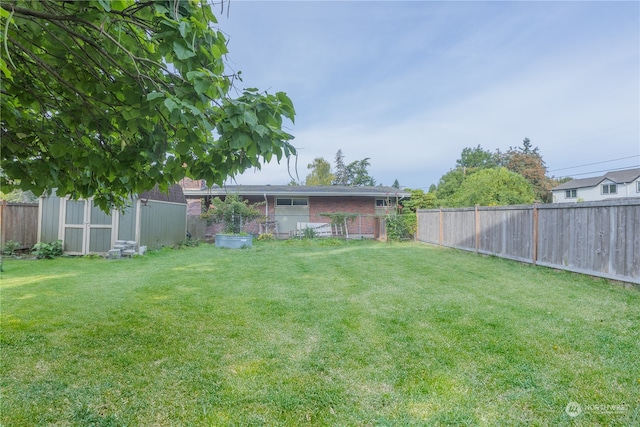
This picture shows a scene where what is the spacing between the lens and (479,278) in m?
5.90

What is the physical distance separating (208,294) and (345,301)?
2.05m

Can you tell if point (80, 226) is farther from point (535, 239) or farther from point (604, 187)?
point (604, 187)

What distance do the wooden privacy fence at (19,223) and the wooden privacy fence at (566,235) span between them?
531 inches

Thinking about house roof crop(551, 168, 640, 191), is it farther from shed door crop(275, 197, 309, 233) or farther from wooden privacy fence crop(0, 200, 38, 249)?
wooden privacy fence crop(0, 200, 38, 249)

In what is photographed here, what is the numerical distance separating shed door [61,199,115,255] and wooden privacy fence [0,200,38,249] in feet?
5.17

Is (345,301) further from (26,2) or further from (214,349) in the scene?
(26,2)

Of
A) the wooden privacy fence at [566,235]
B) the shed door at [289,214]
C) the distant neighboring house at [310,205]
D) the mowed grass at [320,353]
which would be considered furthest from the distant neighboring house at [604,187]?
the mowed grass at [320,353]

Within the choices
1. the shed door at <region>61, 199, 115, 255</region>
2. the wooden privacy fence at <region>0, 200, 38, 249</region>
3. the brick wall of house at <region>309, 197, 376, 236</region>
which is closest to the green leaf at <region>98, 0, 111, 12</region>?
the shed door at <region>61, 199, 115, 255</region>

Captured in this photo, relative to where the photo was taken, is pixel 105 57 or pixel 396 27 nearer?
pixel 105 57

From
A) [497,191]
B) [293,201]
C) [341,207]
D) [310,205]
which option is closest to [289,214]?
[293,201]

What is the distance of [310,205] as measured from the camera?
16938 millimetres

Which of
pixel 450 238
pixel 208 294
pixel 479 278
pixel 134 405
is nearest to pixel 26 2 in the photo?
pixel 134 405

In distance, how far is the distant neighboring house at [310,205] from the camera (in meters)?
16.1

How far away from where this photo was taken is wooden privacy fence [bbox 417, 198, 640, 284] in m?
5.01
